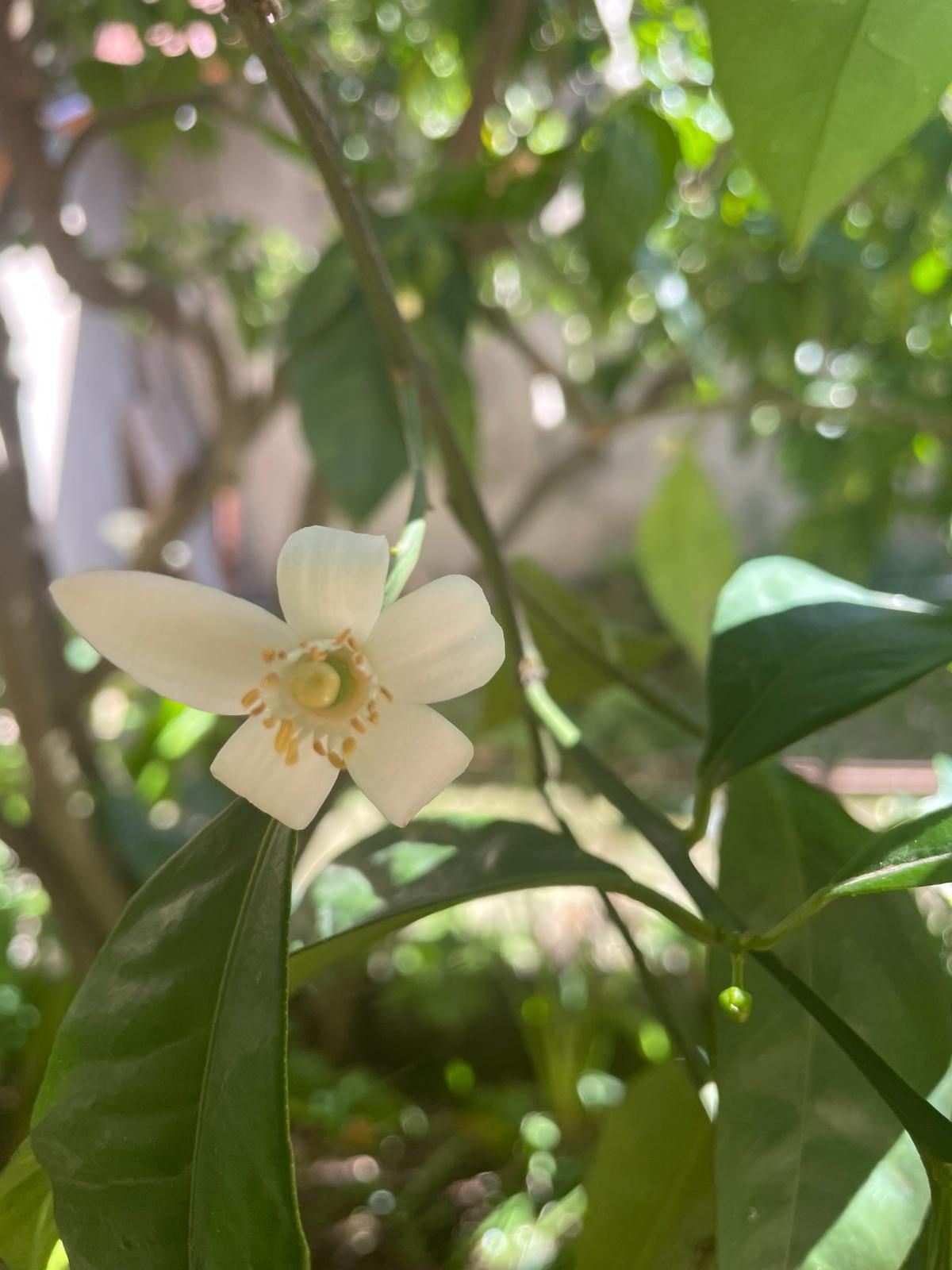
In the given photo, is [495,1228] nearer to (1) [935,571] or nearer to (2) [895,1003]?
(2) [895,1003]

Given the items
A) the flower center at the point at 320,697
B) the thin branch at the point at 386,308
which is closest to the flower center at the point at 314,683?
the flower center at the point at 320,697

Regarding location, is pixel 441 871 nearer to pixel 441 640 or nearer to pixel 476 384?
pixel 441 640

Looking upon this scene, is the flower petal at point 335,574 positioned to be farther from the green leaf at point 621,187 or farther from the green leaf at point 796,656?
the green leaf at point 621,187

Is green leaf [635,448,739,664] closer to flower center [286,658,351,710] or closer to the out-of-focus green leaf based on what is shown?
the out-of-focus green leaf

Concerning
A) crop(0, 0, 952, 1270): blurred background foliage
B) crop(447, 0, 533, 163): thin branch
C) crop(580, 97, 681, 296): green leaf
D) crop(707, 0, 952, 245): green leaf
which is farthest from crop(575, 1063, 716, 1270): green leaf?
crop(447, 0, 533, 163): thin branch

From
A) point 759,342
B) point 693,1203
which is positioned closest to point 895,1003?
point 693,1203

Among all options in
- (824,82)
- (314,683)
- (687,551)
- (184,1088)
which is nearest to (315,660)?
(314,683)
